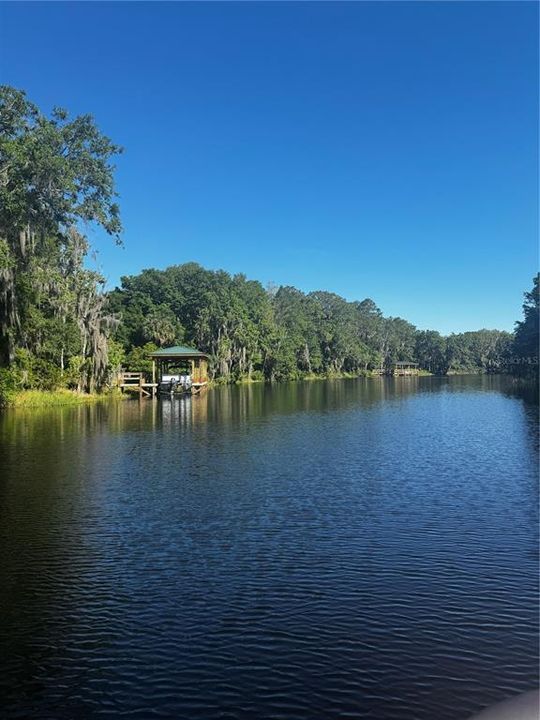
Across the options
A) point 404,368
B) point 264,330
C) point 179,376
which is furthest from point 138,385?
point 404,368

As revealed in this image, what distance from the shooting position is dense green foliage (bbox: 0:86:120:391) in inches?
1172

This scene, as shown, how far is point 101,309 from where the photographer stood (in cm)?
6456

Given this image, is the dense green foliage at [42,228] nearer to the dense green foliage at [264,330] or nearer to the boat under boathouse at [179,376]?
the boat under boathouse at [179,376]

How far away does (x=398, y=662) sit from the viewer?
6785mm

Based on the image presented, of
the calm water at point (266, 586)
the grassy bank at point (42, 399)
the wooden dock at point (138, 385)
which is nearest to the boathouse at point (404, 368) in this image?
the wooden dock at point (138, 385)

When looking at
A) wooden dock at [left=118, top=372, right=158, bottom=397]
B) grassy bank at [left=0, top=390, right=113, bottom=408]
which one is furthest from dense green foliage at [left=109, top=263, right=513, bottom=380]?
grassy bank at [left=0, top=390, right=113, bottom=408]

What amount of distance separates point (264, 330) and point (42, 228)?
215 ft

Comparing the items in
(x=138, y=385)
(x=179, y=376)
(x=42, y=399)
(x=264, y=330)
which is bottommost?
(x=42, y=399)

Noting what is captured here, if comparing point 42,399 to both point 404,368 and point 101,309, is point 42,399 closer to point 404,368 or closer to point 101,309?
point 101,309

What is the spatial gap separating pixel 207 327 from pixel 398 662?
75708mm

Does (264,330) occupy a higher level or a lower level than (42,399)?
higher

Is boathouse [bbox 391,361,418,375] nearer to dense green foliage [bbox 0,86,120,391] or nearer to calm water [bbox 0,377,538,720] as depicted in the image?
dense green foliage [bbox 0,86,120,391]

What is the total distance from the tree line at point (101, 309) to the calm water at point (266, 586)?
1696 centimetres

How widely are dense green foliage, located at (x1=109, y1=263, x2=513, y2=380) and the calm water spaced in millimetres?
49118
